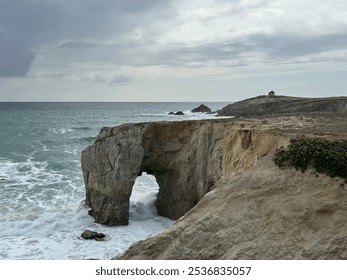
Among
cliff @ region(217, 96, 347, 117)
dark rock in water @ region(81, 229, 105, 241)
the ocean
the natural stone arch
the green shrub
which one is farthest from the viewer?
cliff @ region(217, 96, 347, 117)

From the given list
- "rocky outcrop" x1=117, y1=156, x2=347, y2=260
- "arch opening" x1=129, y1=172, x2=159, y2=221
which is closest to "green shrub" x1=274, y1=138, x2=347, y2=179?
"rocky outcrop" x1=117, y1=156, x2=347, y2=260

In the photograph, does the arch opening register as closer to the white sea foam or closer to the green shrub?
the white sea foam

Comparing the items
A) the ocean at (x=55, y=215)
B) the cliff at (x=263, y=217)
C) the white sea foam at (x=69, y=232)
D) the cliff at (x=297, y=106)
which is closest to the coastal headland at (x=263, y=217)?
the cliff at (x=263, y=217)

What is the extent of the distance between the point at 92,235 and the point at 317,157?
1470 cm

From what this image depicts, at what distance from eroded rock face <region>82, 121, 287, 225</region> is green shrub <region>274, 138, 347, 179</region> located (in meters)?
10.5

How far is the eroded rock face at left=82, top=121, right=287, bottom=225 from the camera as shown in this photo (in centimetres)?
2500

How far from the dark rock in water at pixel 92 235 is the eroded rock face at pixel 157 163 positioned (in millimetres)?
2816

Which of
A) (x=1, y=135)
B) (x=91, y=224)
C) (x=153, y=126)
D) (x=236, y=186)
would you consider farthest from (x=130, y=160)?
(x=1, y=135)

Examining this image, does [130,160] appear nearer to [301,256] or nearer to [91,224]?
[91,224]

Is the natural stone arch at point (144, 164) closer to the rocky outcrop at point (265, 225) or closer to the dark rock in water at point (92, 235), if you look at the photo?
the dark rock in water at point (92, 235)

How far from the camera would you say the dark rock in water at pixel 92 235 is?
22188mm

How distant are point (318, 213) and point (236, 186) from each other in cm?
243

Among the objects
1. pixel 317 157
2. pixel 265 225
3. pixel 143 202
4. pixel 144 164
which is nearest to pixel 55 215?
pixel 143 202

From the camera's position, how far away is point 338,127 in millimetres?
18422
